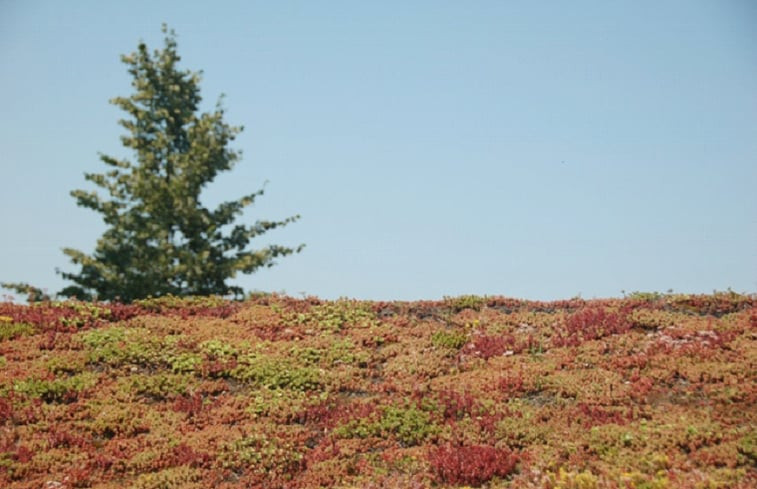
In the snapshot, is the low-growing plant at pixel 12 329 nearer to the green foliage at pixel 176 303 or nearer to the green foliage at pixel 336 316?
the green foliage at pixel 176 303

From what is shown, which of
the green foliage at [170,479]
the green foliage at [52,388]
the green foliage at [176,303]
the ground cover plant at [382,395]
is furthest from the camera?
the green foliage at [176,303]

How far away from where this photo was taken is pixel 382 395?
1567cm

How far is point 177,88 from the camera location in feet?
123

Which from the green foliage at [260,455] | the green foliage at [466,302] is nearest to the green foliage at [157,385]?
the green foliage at [260,455]

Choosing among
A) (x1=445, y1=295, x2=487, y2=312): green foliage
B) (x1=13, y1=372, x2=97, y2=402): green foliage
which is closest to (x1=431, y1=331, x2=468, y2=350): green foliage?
(x1=445, y1=295, x2=487, y2=312): green foliage

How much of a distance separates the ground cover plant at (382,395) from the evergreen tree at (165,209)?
13334 mm

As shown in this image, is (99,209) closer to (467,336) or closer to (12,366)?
(12,366)

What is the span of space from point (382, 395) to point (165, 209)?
22731mm

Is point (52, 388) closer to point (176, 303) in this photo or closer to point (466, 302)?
point (176, 303)

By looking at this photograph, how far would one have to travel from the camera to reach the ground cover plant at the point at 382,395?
39.8 feet

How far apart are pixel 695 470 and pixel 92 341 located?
1409cm

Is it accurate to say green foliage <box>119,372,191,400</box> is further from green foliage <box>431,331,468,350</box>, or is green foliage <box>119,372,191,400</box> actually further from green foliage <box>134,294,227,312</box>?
green foliage <box>431,331,468,350</box>

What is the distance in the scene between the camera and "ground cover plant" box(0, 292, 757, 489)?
1212 centimetres

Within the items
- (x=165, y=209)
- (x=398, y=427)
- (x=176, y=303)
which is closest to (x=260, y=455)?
(x=398, y=427)
